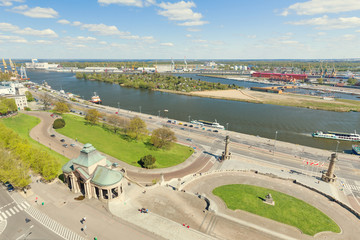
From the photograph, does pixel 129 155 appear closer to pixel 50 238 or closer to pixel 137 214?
pixel 137 214

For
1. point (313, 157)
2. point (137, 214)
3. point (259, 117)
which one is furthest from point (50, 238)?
point (259, 117)

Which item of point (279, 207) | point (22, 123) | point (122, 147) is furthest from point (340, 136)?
point (22, 123)

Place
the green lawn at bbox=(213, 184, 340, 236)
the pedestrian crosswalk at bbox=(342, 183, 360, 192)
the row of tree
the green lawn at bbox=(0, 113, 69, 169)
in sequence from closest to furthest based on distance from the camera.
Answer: the green lawn at bbox=(213, 184, 340, 236), the row of tree, the pedestrian crosswalk at bbox=(342, 183, 360, 192), the green lawn at bbox=(0, 113, 69, 169)

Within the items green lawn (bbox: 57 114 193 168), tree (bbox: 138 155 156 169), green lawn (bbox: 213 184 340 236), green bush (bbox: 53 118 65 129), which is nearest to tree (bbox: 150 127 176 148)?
green lawn (bbox: 57 114 193 168)

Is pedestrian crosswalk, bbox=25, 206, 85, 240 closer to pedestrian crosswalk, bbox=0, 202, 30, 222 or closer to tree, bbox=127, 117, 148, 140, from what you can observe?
pedestrian crosswalk, bbox=0, 202, 30, 222

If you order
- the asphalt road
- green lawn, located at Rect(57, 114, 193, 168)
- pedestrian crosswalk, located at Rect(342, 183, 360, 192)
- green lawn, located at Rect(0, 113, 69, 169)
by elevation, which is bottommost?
pedestrian crosswalk, located at Rect(342, 183, 360, 192)

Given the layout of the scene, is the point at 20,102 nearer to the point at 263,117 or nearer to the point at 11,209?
the point at 11,209
